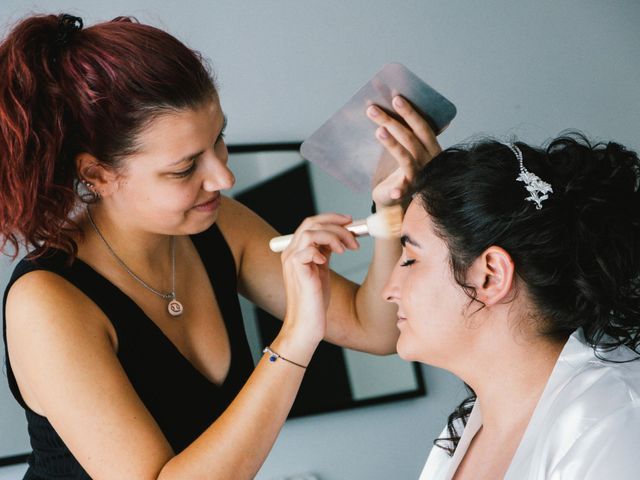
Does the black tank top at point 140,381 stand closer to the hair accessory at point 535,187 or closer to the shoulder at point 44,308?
the shoulder at point 44,308

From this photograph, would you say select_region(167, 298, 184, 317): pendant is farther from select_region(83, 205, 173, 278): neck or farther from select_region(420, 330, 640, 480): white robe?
select_region(420, 330, 640, 480): white robe

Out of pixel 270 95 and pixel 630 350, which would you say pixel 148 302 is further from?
pixel 270 95

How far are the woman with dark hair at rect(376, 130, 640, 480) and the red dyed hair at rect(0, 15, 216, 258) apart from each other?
17.9 inches

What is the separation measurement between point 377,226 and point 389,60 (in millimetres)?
1393

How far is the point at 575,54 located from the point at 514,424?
203cm

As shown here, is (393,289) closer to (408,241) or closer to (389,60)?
(408,241)

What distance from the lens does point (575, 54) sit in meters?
3.05

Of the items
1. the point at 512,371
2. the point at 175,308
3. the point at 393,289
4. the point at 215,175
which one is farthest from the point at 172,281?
the point at 512,371

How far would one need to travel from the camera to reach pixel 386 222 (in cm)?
146

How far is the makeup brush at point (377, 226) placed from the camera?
1.39 m

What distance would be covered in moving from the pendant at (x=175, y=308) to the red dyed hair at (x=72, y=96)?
12.1 inches

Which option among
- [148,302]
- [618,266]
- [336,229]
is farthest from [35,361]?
[618,266]

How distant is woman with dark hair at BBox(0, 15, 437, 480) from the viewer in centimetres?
124

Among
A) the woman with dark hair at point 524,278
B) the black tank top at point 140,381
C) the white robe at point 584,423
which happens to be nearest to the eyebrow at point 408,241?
the woman with dark hair at point 524,278
